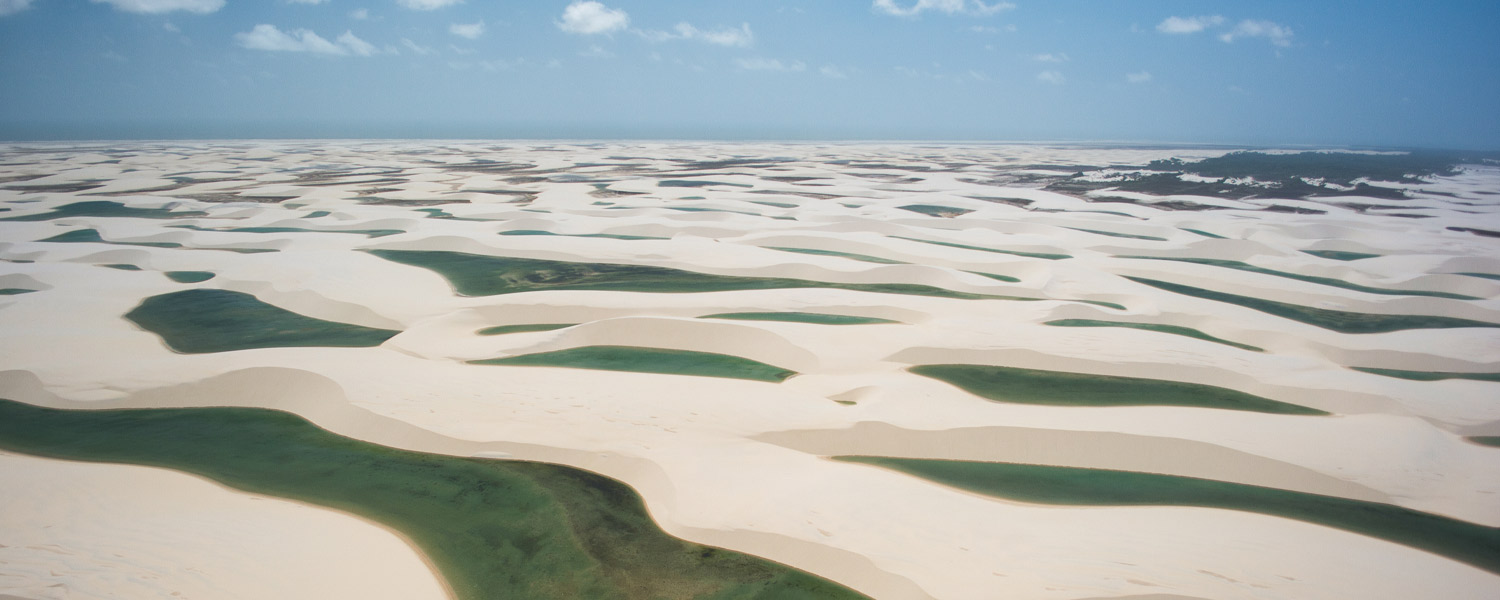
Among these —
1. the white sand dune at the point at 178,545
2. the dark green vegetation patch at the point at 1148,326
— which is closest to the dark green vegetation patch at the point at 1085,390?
A: the dark green vegetation patch at the point at 1148,326

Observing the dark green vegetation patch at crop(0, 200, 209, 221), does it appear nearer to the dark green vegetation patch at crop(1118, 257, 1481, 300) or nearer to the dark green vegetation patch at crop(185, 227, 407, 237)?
the dark green vegetation patch at crop(185, 227, 407, 237)

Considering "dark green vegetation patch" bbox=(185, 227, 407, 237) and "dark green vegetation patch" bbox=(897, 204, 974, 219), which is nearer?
"dark green vegetation patch" bbox=(185, 227, 407, 237)

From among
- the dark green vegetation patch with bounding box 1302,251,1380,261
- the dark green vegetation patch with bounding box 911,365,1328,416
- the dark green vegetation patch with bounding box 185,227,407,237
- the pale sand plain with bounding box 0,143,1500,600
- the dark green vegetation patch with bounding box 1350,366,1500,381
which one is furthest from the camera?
the dark green vegetation patch with bounding box 185,227,407,237

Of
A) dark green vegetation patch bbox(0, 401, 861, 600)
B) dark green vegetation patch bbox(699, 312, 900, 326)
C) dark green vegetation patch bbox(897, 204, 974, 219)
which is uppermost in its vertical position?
dark green vegetation patch bbox(897, 204, 974, 219)

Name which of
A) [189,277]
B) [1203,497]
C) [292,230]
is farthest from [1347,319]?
[292,230]

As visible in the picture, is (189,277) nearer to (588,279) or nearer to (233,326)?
(233,326)

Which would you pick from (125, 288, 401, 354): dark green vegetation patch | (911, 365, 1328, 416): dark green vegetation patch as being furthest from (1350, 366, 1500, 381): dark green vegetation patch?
(125, 288, 401, 354): dark green vegetation patch

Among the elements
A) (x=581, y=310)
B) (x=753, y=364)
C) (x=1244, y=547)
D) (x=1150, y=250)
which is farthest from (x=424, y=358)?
(x=1150, y=250)

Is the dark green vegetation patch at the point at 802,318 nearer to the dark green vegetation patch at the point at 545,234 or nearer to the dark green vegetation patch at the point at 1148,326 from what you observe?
the dark green vegetation patch at the point at 1148,326
